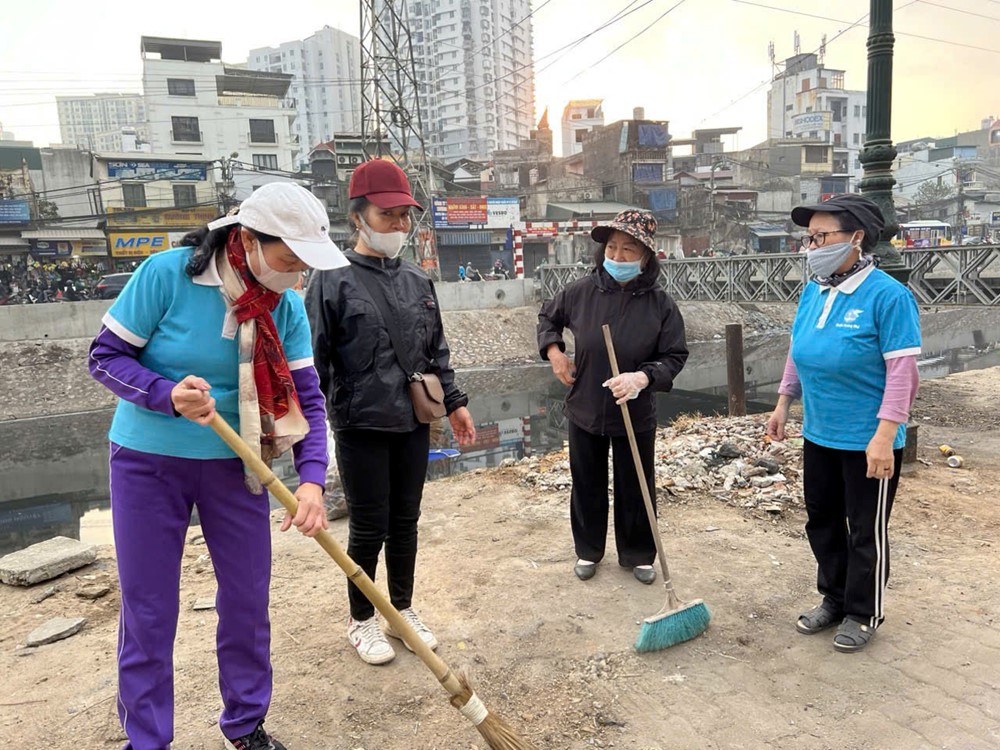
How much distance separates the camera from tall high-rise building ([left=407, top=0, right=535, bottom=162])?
3000 inches

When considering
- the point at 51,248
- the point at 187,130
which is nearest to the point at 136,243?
the point at 51,248

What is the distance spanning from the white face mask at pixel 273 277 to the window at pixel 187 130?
38.4 metres

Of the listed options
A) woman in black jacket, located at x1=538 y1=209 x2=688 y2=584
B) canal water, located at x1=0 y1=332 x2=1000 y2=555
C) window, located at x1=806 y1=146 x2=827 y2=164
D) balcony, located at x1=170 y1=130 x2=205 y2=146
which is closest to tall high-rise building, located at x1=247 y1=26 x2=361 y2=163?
balcony, located at x1=170 y1=130 x2=205 y2=146

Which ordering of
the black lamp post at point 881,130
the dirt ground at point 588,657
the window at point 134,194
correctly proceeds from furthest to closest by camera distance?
1. the window at point 134,194
2. the black lamp post at point 881,130
3. the dirt ground at point 588,657

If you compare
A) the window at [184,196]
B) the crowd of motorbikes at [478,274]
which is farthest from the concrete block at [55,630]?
the window at [184,196]

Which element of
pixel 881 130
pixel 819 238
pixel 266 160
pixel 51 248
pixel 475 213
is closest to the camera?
pixel 819 238

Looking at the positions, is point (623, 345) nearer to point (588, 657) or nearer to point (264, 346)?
point (588, 657)

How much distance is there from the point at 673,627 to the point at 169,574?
75.5 inches

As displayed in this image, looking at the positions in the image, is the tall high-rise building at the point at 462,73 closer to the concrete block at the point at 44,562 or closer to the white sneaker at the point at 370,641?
the concrete block at the point at 44,562

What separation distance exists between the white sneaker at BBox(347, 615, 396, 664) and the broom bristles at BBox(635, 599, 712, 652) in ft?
3.35

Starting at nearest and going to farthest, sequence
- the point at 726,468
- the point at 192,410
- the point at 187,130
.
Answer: the point at 192,410 → the point at 726,468 → the point at 187,130

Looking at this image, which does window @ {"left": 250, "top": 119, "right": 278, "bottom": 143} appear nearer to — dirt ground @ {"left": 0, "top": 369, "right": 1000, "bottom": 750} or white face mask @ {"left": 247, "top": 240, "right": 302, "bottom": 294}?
dirt ground @ {"left": 0, "top": 369, "right": 1000, "bottom": 750}

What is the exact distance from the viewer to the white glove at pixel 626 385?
2.90 metres

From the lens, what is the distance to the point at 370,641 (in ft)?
8.68
